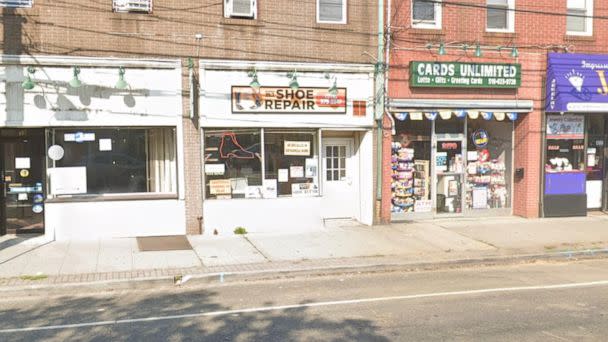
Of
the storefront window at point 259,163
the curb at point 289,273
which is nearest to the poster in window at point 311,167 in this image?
the storefront window at point 259,163

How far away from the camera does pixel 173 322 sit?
258 inches

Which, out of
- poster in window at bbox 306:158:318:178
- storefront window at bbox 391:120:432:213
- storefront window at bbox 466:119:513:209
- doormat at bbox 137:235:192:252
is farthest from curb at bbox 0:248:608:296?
storefront window at bbox 466:119:513:209

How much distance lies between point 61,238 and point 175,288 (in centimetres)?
420

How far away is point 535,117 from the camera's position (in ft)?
47.2

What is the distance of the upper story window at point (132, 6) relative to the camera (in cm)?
1162

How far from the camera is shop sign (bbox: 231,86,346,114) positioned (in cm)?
1243

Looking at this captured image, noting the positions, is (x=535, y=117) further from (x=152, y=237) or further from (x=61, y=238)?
(x=61, y=238)

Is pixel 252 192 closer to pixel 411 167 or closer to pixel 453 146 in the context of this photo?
pixel 411 167

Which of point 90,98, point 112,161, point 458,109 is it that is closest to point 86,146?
point 112,161

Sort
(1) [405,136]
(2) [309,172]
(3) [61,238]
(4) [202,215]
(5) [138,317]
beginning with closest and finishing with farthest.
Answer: (5) [138,317] < (3) [61,238] < (4) [202,215] < (2) [309,172] < (1) [405,136]

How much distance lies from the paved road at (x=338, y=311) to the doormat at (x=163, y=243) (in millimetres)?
2495

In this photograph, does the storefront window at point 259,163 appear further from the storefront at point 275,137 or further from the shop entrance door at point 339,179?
the shop entrance door at point 339,179

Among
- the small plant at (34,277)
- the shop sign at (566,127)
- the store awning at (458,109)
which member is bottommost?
the small plant at (34,277)

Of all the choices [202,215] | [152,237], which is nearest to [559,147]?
[202,215]
